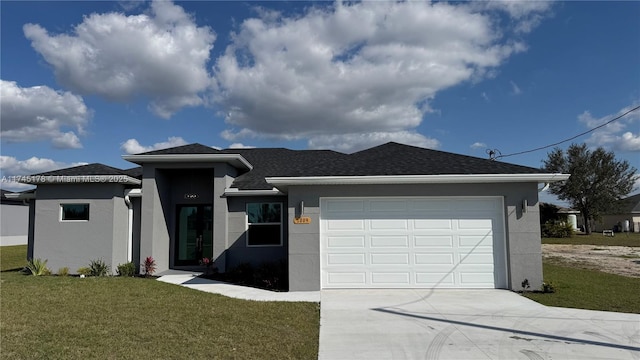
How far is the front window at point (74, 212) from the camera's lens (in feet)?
45.4

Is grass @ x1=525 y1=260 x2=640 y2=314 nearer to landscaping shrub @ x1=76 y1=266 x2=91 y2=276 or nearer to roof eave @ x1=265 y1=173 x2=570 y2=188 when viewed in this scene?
roof eave @ x1=265 y1=173 x2=570 y2=188

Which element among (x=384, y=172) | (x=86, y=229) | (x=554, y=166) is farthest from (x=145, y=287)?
A: (x=554, y=166)

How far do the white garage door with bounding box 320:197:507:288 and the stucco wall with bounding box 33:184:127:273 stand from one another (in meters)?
7.21

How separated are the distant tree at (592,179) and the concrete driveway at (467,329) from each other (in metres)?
41.9

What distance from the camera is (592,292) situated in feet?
34.4

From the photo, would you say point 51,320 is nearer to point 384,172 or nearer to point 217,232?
point 217,232

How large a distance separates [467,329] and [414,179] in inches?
172

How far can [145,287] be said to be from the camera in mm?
10789

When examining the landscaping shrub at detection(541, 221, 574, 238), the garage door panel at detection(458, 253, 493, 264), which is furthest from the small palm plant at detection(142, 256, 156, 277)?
the landscaping shrub at detection(541, 221, 574, 238)

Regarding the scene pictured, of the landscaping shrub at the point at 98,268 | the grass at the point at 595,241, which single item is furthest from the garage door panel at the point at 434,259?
the grass at the point at 595,241

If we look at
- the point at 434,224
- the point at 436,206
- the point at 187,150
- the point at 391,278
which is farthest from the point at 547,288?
the point at 187,150

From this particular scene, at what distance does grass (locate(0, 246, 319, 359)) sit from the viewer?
5.80m

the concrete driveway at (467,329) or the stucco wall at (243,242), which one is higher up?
the stucco wall at (243,242)

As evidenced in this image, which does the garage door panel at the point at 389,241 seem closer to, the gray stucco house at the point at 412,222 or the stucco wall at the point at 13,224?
the gray stucco house at the point at 412,222
